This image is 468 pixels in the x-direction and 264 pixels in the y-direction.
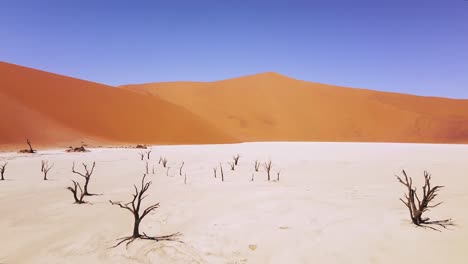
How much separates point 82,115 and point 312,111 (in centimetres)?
3776

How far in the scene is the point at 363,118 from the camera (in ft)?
175

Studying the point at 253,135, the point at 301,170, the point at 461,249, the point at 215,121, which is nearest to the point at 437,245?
the point at 461,249

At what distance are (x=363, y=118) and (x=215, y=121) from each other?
25059mm

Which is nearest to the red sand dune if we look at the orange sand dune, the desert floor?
the orange sand dune

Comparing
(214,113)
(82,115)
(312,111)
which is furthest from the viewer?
(312,111)

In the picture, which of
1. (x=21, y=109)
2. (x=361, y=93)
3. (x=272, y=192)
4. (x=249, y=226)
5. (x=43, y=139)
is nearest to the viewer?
(x=249, y=226)

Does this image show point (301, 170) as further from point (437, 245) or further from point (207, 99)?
point (207, 99)

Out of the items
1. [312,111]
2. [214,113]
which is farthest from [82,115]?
[312,111]

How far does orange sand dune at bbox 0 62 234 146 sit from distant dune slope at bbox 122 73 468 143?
10334 mm

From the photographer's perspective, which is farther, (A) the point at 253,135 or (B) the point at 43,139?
(A) the point at 253,135

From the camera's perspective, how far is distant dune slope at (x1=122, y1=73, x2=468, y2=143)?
47375 mm

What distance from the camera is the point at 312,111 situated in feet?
182

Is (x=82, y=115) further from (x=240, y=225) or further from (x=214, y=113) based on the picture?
(x=240, y=225)

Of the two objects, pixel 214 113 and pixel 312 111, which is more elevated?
pixel 312 111
